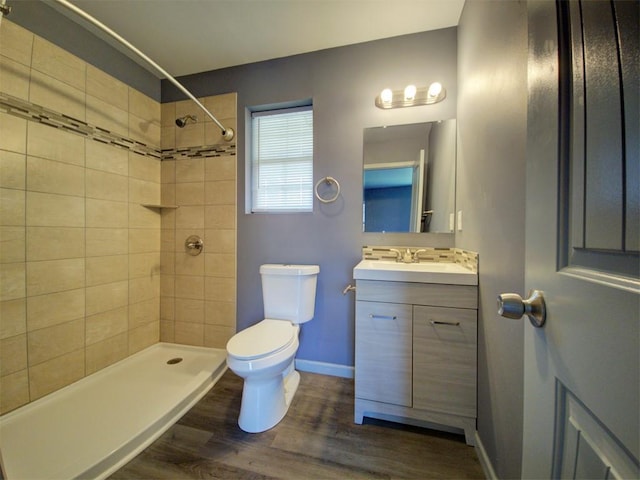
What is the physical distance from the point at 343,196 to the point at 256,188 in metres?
0.79

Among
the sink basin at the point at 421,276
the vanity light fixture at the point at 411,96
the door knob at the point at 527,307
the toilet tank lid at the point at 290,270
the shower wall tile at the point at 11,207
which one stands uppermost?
the vanity light fixture at the point at 411,96

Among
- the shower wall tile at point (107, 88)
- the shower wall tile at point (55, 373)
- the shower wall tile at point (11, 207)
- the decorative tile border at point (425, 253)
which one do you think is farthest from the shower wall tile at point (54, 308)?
the decorative tile border at point (425, 253)

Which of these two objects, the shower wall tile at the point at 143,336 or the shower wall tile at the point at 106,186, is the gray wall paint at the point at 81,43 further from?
the shower wall tile at the point at 143,336

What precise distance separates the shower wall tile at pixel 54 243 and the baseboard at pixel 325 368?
174 centimetres

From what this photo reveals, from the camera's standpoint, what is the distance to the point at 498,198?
965 mm

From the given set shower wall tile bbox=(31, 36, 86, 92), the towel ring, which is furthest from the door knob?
shower wall tile bbox=(31, 36, 86, 92)

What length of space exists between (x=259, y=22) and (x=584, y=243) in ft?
6.69

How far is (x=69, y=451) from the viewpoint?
1.11m

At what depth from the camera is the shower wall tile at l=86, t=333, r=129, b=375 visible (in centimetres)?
166

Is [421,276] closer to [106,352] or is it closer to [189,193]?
[189,193]

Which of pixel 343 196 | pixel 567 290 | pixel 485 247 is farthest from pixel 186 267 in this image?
pixel 567 290

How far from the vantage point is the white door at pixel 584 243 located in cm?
29

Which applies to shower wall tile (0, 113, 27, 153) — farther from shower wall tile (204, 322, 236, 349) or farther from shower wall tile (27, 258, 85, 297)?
shower wall tile (204, 322, 236, 349)

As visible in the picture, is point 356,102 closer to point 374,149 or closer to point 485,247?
point 374,149
